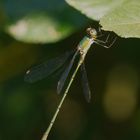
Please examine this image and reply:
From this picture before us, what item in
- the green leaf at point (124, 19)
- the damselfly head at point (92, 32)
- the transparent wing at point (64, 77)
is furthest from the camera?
the transparent wing at point (64, 77)

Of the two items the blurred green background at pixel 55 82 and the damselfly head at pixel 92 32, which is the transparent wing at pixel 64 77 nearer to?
the blurred green background at pixel 55 82

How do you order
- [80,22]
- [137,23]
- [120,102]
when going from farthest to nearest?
[120,102] < [80,22] < [137,23]

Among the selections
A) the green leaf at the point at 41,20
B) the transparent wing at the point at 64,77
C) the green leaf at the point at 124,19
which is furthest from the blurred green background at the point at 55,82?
the green leaf at the point at 124,19

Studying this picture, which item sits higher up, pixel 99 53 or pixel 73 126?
pixel 99 53

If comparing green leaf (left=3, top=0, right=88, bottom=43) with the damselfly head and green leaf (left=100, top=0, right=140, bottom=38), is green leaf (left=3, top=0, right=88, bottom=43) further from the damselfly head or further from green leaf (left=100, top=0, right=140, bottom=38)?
green leaf (left=100, top=0, right=140, bottom=38)

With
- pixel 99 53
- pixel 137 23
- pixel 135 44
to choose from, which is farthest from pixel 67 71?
pixel 137 23

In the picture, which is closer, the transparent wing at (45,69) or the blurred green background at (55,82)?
the blurred green background at (55,82)

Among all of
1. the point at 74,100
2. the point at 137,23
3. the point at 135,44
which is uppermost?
the point at 137,23

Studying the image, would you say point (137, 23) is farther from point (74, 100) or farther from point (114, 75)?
point (74, 100)
